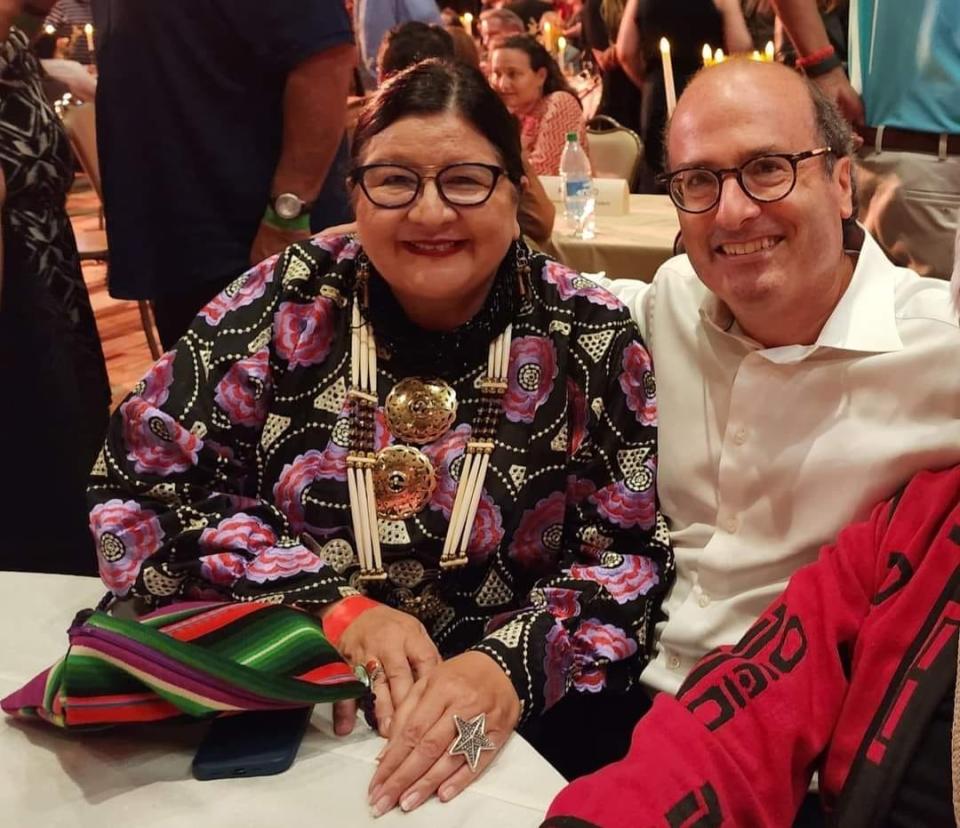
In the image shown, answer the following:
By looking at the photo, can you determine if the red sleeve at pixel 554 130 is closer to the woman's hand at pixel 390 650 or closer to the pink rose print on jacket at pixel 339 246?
the pink rose print on jacket at pixel 339 246

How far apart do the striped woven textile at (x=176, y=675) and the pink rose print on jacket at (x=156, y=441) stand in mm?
417

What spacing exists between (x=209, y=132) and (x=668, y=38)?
2481mm

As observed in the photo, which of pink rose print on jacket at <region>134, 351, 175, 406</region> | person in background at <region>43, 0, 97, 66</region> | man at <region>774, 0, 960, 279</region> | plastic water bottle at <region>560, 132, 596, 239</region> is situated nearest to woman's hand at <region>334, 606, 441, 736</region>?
pink rose print on jacket at <region>134, 351, 175, 406</region>

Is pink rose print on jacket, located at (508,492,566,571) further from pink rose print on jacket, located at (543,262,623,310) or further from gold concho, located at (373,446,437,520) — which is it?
pink rose print on jacket, located at (543,262,623,310)

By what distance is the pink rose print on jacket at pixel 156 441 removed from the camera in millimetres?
1433

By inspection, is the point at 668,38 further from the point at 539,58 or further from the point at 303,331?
the point at 303,331

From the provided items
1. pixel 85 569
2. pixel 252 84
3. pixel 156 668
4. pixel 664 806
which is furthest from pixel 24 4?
pixel 664 806

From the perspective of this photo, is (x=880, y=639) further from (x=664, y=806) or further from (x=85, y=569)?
(x=85, y=569)

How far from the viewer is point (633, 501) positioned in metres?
1.42

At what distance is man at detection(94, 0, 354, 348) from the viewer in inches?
77.4

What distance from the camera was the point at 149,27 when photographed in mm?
1970

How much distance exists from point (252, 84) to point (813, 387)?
1.31 meters

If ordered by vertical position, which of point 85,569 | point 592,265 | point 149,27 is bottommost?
point 85,569

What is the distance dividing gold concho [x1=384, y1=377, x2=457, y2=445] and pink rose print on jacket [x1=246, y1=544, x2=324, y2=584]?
225 mm
